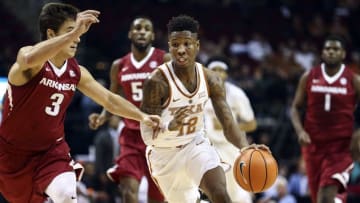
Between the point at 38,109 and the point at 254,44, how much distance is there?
13.1 m

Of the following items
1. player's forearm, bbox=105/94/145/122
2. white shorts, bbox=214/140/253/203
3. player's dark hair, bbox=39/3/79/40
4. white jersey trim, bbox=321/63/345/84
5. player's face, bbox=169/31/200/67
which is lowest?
white shorts, bbox=214/140/253/203

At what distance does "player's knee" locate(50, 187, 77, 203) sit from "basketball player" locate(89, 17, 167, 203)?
7.52 ft

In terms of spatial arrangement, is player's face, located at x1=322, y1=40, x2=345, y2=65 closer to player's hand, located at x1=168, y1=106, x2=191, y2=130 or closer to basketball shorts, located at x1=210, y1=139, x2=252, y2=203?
basketball shorts, located at x1=210, y1=139, x2=252, y2=203

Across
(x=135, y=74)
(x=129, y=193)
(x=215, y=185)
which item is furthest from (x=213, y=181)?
(x=135, y=74)

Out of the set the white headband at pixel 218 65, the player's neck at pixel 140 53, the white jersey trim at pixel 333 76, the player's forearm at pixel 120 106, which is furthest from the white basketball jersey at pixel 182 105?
the white headband at pixel 218 65

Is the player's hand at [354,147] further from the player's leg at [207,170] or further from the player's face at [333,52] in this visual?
the player's leg at [207,170]

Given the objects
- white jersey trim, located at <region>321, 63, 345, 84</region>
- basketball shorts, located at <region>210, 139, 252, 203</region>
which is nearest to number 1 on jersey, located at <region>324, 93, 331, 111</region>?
white jersey trim, located at <region>321, 63, 345, 84</region>

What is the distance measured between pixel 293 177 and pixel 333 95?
15.7ft

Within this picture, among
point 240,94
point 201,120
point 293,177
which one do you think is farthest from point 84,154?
point 201,120

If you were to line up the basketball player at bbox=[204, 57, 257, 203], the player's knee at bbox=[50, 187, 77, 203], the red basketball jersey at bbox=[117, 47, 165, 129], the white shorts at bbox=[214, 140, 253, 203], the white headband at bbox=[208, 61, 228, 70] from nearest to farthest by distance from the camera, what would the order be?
the player's knee at bbox=[50, 187, 77, 203], the red basketball jersey at bbox=[117, 47, 165, 129], the white shorts at bbox=[214, 140, 253, 203], the basketball player at bbox=[204, 57, 257, 203], the white headband at bbox=[208, 61, 228, 70]

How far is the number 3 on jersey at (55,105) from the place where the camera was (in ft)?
22.1

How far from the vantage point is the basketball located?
23.2 feet

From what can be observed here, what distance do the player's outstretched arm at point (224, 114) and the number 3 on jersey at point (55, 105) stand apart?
154 centimetres

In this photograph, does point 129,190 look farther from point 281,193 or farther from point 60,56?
point 281,193
